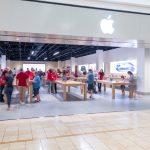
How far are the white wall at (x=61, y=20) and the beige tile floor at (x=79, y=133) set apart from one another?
2212 mm

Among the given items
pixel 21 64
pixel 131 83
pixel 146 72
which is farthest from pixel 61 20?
pixel 21 64

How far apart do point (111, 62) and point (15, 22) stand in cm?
1272

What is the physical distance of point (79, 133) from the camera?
4.64 metres

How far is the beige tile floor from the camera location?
154 inches

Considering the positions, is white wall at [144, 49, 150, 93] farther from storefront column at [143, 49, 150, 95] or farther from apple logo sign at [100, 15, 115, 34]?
apple logo sign at [100, 15, 115, 34]

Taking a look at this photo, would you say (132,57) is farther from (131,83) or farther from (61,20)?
(61,20)

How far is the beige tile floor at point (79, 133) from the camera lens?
3912 millimetres

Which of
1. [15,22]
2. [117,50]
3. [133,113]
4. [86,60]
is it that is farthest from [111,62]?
[15,22]

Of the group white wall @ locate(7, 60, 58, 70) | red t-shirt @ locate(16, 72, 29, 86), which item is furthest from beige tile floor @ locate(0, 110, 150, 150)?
white wall @ locate(7, 60, 58, 70)

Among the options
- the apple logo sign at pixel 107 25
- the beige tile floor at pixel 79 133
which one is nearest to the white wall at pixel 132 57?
the beige tile floor at pixel 79 133

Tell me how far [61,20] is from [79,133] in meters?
2.55

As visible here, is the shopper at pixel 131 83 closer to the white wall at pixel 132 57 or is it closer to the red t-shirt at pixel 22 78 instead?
the white wall at pixel 132 57

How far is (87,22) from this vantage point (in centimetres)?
512

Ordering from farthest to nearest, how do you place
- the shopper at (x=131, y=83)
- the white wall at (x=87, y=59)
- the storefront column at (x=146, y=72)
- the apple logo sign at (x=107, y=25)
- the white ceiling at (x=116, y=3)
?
1. the white wall at (x=87, y=59)
2. the storefront column at (x=146, y=72)
3. the shopper at (x=131, y=83)
4. the apple logo sign at (x=107, y=25)
5. the white ceiling at (x=116, y=3)
